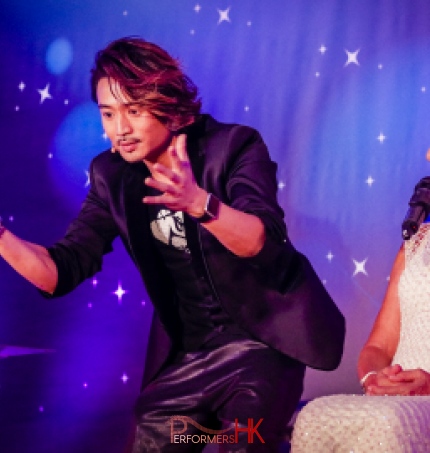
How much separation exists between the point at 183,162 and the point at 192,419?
0.79 m

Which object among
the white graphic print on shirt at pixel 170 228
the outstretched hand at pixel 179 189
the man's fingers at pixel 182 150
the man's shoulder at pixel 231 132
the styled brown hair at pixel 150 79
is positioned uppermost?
the styled brown hair at pixel 150 79

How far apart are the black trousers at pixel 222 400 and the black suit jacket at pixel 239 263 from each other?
0.22 ft

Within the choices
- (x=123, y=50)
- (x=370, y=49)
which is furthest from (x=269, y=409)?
(x=370, y=49)

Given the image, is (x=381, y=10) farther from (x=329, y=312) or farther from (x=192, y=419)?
(x=192, y=419)

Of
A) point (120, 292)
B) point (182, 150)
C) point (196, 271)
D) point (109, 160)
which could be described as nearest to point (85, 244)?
point (109, 160)

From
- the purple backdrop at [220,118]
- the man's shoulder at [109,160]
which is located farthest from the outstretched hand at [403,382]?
the purple backdrop at [220,118]

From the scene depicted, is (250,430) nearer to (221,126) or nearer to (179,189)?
(179,189)

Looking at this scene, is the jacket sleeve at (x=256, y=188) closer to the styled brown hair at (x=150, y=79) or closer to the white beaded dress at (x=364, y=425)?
the styled brown hair at (x=150, y=79)

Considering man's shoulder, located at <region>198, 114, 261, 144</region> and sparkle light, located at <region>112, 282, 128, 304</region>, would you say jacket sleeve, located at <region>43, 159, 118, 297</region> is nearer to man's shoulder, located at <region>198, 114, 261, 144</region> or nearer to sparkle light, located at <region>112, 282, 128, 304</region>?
man's shoulder, located at <region>198, 114, 261, 144</region>

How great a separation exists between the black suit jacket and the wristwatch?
18 cm

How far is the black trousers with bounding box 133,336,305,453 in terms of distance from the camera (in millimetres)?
1962

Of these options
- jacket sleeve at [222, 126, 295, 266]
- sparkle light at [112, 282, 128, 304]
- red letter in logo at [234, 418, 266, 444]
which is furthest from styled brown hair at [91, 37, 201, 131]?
sparkle light at [112, 282, 128, 304]

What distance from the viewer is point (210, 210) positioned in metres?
1.67

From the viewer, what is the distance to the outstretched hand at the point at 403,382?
65.5 inches
